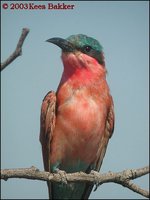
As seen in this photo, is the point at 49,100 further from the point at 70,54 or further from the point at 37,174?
the point at 37,174

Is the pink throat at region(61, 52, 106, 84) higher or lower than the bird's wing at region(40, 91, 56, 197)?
higher

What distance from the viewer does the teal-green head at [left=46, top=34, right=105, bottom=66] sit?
623 cm

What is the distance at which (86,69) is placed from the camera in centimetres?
634

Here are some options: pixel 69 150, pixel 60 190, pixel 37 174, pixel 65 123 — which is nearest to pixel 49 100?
pixel 65 123

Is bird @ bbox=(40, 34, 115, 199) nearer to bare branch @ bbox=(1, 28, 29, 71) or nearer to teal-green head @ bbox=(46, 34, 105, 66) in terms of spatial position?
teal-green head @ bbox=(46, 34, 105, 66)

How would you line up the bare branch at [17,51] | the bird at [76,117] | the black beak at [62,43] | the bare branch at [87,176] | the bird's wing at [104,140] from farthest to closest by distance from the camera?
the bird's wing at [104,140]
the black beak at [62,43]
the bird at [76,117]
the bare branch at [87,176]
the bare branch at [17,51]

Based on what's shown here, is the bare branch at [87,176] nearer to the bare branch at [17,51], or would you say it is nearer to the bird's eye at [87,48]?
the bare branch at [17,51]

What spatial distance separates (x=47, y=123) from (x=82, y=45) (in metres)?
1.42

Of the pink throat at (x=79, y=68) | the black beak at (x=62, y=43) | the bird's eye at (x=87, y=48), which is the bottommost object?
the pink throat at (x=79, y=68)

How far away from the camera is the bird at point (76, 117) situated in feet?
19.6

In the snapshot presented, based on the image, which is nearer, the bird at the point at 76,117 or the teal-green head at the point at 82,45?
the bird at the point at 76,117

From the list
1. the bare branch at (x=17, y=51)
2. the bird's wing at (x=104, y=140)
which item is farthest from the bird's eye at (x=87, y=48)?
the bare branch at (x=17, y=51)

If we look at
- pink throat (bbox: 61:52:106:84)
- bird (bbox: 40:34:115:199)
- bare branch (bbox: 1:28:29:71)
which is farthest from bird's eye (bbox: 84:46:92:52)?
bare branch (bbox: 1:28:29:71)

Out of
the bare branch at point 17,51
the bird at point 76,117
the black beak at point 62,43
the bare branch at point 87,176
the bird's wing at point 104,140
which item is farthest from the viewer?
the bird's wing at point 104,140
